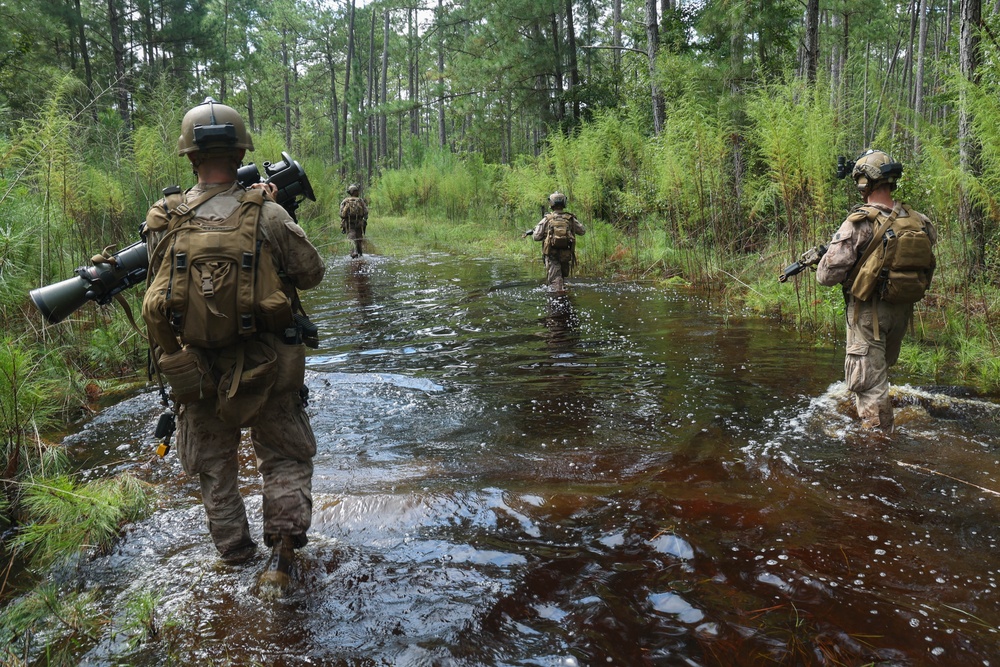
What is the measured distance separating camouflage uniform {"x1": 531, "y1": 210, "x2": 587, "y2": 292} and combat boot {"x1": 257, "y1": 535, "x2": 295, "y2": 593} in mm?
7592

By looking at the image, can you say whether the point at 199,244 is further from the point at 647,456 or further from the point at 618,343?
the point at 618,343

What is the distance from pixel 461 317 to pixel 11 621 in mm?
6951

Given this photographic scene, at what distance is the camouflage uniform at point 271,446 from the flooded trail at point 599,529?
0.26m

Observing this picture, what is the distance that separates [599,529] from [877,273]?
2727 mm

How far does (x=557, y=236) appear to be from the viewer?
988 centimetres

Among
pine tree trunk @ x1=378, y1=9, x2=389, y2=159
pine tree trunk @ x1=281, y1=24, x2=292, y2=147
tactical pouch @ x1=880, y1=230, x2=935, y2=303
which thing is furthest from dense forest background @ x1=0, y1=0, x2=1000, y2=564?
pine tree trunk @ x1=281, y1=24, x2=292, y2=147

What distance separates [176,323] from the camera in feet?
8.77

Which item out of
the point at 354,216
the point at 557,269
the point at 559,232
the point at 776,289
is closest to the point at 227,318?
the point at 559,232

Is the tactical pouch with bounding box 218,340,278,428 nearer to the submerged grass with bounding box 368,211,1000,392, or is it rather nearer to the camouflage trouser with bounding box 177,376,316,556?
the camouflage trouser with bounding box 177,376,316,556

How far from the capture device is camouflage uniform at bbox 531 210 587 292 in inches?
392

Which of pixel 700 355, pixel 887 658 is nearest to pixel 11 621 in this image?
pixel 887 658

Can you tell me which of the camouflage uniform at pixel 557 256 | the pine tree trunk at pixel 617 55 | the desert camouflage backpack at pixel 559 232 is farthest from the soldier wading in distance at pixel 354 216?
the pine tree trunk at pixel 617 55

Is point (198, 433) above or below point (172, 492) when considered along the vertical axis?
above

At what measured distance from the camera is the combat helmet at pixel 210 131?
107 inches
